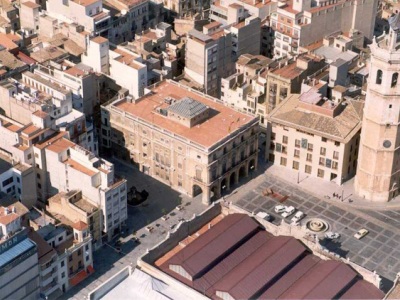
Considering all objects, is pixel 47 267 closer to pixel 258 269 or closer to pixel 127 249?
pixel 127 249

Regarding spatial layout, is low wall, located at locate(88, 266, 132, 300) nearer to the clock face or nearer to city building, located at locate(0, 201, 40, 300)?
city building, located at locate(0, 201, 40, 300)

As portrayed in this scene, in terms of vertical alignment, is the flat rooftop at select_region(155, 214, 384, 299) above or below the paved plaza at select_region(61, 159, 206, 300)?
above

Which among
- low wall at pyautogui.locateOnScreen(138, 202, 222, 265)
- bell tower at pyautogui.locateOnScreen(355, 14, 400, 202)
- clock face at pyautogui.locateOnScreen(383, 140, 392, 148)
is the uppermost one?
bell tower at pyautogui.locateOnScreen(355, 14, 400, 202)

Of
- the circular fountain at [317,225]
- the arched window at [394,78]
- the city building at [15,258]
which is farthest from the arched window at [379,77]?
the city building at [15,258]

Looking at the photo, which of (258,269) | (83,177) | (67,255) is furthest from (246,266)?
(83,177)

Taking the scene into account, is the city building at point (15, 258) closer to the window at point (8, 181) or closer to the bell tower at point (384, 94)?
the window at point (8, 181)

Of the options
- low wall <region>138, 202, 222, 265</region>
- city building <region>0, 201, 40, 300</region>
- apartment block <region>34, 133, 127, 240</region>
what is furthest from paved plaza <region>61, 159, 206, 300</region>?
low wall <region>138, 202, 222, 265</region>

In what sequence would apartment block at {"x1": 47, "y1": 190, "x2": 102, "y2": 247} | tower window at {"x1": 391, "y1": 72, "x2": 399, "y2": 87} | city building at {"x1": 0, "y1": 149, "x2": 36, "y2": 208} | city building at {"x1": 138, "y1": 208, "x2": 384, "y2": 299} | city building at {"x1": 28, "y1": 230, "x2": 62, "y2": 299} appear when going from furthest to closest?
tower window at {"x1": 391, "y1": 72, "x2": 399, "y2": 87}, city building at {"x1": 0, "y1": 149, "x2": 36, "y2": 208}, apartment block at {"x1": 47, "y1": 190, "x2": 102, "y2": 247}, city building at {"x1": 28, "y1": 230, "x2": 62, "y2": 299}, city building at {"x1": 138, "y1": 208, "x2": 384, "y2": 299}
